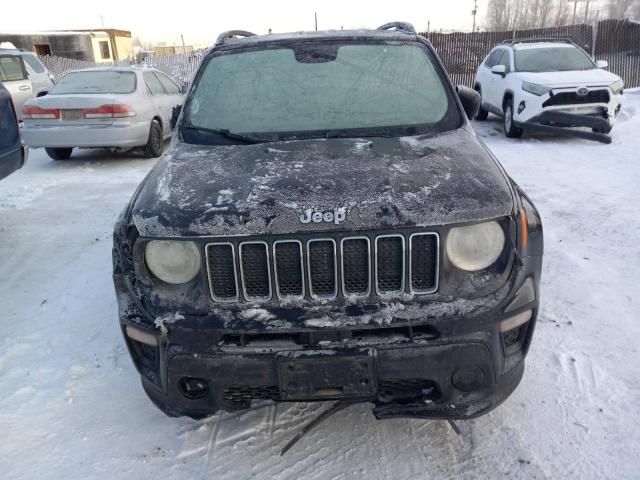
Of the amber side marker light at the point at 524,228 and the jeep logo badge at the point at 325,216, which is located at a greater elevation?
the jeep logo badge at the point at 325,216

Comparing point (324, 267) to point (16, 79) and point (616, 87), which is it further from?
point (16, 79)

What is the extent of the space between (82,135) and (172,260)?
7.16 meters

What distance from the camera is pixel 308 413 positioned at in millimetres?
Answer: 2859

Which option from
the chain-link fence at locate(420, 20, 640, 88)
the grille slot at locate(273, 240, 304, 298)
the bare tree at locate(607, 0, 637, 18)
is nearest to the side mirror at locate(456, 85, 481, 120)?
the grille slot at locate(273, 240, 304, 298)

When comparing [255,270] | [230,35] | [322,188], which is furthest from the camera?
[230,35]

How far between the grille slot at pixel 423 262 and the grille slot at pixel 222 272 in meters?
0.73

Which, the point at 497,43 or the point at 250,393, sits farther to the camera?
the point at 497,43

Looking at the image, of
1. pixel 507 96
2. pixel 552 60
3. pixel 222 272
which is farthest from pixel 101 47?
pixel 222 272

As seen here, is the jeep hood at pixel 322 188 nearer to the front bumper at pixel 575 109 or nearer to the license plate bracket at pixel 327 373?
the license plate bracket at pixel 327 373

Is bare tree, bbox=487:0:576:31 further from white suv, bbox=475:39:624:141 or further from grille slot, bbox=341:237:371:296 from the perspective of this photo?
grille slot, bbox=341:237:371:296

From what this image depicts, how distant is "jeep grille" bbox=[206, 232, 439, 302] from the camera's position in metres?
2.22

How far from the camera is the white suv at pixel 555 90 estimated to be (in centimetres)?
925

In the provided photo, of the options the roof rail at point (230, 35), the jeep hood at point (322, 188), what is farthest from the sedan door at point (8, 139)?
the jeep hood at point (322, 188)

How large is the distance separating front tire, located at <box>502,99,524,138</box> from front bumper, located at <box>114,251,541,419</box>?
8.51 m
